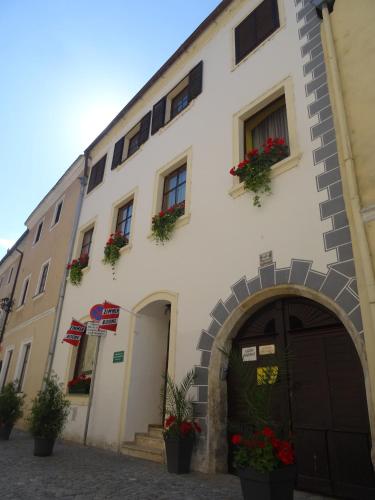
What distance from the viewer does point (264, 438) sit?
3.38 metres

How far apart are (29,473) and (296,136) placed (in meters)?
6.23

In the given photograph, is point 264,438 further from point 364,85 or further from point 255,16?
point 255,16

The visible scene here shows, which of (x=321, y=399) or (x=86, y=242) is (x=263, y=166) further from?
(x=86, y=242)

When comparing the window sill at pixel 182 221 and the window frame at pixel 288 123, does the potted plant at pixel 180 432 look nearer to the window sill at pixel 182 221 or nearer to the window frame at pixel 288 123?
the window sill at pixel 182 221

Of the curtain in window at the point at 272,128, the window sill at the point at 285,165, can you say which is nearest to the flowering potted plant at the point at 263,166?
the window sill at the point at 285,165

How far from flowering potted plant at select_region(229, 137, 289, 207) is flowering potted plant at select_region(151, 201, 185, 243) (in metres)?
2.00

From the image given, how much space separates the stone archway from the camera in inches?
172

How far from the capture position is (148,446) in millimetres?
6793

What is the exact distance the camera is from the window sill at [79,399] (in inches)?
341

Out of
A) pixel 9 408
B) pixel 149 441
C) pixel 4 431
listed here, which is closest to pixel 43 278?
pixel 9 408

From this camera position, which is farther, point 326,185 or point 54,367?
point 54,367

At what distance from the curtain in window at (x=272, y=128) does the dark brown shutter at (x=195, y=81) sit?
7.85ft

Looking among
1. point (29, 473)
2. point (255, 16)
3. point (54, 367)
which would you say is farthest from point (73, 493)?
point (255, 16)

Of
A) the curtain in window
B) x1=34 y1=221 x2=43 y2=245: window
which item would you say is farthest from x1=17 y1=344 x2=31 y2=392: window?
the curtain in window
